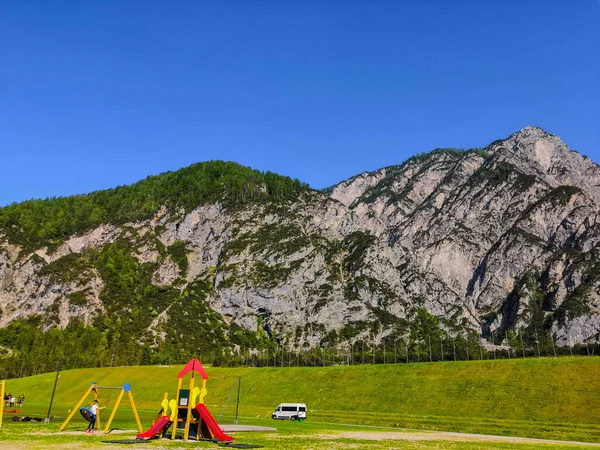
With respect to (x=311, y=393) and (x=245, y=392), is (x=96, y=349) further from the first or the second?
(x=311, y=393)

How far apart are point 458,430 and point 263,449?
36.4 m

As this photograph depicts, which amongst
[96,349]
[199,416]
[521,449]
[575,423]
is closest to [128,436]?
[199,416]

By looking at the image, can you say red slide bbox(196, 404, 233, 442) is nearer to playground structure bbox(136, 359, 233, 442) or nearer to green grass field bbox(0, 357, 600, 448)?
playground structure bbox(136, 359, 233, 442)

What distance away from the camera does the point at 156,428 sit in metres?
29.0

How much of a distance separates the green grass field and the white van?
2.04 meters

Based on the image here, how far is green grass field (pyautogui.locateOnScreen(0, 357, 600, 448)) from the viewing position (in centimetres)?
5412

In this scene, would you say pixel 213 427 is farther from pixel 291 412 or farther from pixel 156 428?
pixel 291 412

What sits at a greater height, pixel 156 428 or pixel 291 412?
pixel 156 428

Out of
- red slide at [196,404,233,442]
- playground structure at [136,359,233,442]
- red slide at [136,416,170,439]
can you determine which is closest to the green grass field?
red slide at [136,416,170,439]

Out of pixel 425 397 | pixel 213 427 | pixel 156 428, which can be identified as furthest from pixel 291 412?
pixel 156 428

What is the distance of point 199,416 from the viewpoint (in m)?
30.3

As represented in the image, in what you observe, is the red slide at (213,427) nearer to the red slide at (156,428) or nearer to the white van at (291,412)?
the red slide at (156,428)

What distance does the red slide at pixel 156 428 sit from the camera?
94.0 feet

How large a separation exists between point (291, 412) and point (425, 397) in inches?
836
